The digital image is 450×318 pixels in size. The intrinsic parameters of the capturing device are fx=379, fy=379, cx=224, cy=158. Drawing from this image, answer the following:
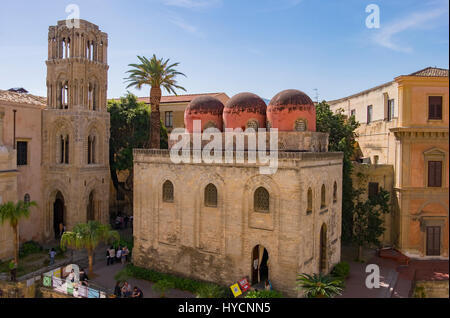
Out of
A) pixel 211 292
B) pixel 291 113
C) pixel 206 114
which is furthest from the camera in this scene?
pixel 206 114

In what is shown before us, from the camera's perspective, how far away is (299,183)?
16.8 metres

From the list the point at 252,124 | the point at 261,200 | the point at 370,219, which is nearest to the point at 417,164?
the point at 370,219

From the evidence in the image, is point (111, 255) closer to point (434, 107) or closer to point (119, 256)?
point (119, 256)

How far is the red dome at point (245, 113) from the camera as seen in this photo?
69.6ft

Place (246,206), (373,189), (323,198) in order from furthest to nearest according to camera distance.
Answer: (373,189) → (323,198) → (246,206)

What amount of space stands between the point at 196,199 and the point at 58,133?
41.7 feet

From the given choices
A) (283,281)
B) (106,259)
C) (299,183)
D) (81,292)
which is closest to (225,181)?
(299,183)

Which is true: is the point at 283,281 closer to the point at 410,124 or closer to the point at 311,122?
the point at 311,122

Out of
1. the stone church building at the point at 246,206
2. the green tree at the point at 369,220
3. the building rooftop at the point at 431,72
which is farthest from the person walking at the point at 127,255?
the building rooftop at the point at 431,72

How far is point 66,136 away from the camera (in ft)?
85.8

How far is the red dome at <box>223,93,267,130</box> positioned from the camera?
21.2m

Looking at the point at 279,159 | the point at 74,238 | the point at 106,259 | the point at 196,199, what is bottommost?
the point at 106,259

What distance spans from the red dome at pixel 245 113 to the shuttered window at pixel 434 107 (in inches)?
388

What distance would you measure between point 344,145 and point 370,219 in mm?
5327
